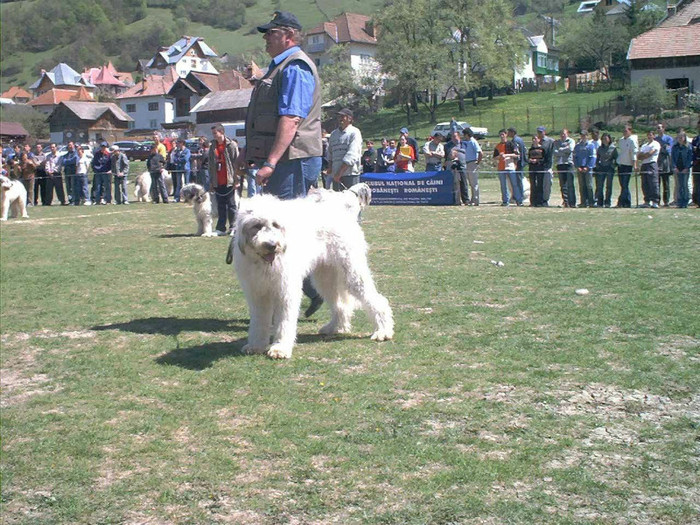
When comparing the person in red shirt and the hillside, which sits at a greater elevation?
the hillside

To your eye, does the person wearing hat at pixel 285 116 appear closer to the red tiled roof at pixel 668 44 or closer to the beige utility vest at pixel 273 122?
the beige utility vest at pixel 273 122

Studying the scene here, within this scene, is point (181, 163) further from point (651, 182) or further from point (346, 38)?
point (346, 38)

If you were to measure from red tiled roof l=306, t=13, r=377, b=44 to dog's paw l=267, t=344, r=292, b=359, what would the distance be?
97.9 m

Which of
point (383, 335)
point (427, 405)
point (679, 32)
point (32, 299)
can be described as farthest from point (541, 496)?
point (679, 32)

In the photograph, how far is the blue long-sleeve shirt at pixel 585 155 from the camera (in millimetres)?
19125

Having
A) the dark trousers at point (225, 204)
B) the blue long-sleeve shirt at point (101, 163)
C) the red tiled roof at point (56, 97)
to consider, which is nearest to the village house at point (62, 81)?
the red tiled roof at point (56, 97)

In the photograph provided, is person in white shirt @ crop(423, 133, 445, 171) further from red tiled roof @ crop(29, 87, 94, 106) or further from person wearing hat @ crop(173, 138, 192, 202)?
red tiled roof @ crop(29, 87, 94, 106)

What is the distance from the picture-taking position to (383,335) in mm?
6109

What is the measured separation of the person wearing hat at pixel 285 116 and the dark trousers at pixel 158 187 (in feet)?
68.3

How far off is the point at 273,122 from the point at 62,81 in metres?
147

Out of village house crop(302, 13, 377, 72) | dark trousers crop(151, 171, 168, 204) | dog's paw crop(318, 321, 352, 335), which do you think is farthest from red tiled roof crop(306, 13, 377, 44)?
dog's paw crop(318, 321, 352, 335)

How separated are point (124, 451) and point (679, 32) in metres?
65.4

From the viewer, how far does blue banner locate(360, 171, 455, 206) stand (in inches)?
836

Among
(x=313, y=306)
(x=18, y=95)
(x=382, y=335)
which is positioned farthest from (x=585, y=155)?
(x=18, y=95)
